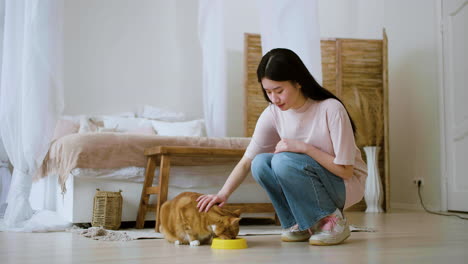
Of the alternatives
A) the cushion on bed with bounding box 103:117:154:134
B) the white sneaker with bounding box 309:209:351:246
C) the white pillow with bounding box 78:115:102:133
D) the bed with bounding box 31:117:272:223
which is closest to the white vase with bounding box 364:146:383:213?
the bed with bounding box 31:117:272:223

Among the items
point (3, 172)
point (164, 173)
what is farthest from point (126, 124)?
point (164, 173)

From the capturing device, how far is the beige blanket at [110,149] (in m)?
3.23

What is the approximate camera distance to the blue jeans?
7.55ft

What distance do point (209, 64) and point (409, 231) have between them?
254cm

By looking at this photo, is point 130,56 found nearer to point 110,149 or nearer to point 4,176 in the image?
point 4,176

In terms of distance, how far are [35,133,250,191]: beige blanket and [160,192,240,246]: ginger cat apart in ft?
2.95

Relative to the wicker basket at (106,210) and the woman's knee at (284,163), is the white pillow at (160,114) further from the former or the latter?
the woman's knee at (284,163)

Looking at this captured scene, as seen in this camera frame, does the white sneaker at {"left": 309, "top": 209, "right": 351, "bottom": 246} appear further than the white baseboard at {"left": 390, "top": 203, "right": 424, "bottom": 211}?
No

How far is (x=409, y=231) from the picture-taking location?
10.2 feet

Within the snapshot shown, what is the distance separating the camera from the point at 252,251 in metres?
2.17

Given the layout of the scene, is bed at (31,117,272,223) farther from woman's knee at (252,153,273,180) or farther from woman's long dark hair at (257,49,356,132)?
woman's long dark hair at (257,49,356,132)

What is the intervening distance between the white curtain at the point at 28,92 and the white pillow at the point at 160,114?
6.54 feet

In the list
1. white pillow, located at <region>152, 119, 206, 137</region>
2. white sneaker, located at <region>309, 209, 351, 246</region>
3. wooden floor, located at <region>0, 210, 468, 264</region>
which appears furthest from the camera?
white pillow, located at <region>152, 119, 206, 137</region>

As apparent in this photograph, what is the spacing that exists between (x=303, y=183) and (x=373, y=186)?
10.1 feet
